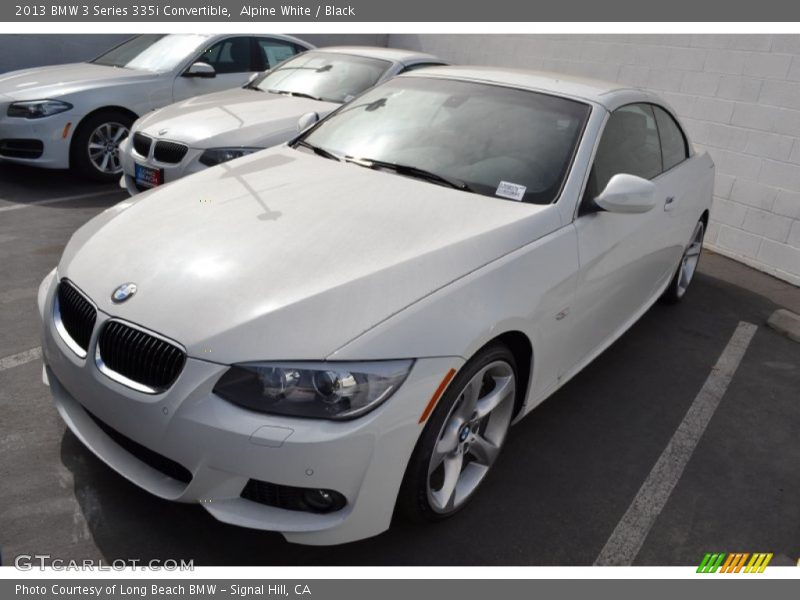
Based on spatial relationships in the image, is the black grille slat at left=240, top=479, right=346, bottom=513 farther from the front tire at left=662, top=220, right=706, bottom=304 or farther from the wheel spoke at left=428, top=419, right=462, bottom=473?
the front tire at left=662, top=220, right=706, bottom=304

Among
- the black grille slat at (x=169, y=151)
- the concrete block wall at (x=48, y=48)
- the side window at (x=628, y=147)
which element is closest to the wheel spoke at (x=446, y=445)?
the side window at (x=628, y=147)

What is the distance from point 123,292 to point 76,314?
0.88 ft

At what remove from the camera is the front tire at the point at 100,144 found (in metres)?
6.79

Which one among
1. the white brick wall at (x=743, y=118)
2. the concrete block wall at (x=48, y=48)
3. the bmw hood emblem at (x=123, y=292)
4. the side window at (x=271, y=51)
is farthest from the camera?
the concrete block wall at (x=48, y=48)

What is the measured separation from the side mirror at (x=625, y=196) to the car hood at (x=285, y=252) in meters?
0.28

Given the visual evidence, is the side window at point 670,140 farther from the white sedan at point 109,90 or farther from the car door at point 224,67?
the car door at point 224,67

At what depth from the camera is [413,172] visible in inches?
132

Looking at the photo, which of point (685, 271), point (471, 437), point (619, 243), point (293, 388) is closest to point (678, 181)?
point (685, 271)

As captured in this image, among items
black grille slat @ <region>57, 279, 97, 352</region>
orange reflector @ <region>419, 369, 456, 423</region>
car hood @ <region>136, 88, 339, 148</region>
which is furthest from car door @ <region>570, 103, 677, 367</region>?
car hood @ <region>136, 88, 339, 148</region>

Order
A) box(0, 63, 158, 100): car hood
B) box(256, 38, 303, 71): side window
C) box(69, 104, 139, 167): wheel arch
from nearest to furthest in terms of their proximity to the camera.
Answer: box(0, 63, 158, 100): car hood < box(69, 104, 139, 167): wheel arch < box(256, 38, 303, 71): side window

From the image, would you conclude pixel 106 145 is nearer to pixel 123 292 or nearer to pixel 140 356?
pixel 123 292

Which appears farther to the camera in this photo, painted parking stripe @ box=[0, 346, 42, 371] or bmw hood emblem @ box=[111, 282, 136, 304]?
painted parking stripe @ box=[0, 346, 42, 371]

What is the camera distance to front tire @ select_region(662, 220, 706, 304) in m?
5.10

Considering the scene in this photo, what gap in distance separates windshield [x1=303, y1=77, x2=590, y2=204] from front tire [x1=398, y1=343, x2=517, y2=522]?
85 cm
